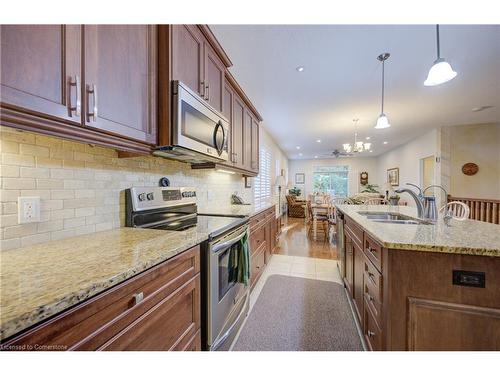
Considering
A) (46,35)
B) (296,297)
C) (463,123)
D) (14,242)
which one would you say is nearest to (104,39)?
(46,35)

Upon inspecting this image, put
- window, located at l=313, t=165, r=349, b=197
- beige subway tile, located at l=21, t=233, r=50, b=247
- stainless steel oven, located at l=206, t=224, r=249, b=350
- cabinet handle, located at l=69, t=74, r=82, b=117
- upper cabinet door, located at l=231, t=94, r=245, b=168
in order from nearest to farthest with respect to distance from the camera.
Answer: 1. cabinet handle, located at l=69, t=74, r=82, b=117
2. beige subway tile, located at l=21, t=233, r=50, b=247
3. stainless steel oven, located at l=206, t=224, r=249, b=350
4. upper cabinet door, located at l=231, t=94, r=245, b=168
5. window, located at l=313, t=165, r=349, b=197

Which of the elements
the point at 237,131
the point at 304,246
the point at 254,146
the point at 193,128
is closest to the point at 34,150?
the point at 193,128

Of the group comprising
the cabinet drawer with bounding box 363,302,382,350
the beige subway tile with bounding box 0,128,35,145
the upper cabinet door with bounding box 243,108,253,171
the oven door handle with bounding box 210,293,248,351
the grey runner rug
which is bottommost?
the grey runner rug

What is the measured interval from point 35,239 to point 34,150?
0.41m

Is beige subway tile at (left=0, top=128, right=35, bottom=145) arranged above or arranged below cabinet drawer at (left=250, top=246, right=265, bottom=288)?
above

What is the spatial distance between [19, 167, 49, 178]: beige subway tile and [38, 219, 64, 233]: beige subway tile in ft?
0.74

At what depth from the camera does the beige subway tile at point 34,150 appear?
89 centimetres

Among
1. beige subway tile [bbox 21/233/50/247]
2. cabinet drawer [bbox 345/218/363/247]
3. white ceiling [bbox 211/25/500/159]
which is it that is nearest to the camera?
beige subway tile [bbox 21/233/50/247]

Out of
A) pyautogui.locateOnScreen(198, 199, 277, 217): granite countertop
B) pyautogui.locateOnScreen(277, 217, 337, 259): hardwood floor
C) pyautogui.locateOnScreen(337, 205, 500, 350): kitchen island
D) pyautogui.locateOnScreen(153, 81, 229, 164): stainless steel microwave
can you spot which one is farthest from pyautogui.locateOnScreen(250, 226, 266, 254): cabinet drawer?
pyautogui.locateOnScreen(337, 205, 500, 350): kitchen island

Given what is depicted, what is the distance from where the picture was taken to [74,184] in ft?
3.56

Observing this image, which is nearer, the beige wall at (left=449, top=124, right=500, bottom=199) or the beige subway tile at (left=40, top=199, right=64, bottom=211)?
the beige subway tile at (left=40, top=199, right=64, bottom=211)

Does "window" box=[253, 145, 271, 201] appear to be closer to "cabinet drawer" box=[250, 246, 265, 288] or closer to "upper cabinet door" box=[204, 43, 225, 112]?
"cabinet drawer" box=[250, 246, 265, 288]

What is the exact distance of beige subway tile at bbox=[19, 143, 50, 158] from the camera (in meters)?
0.89
